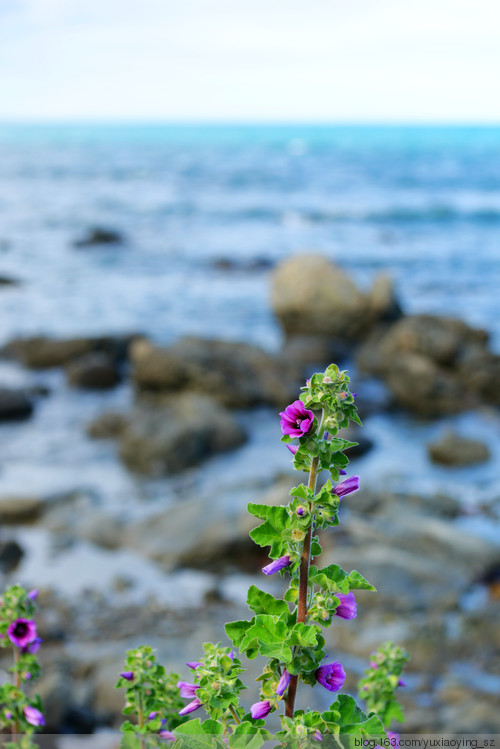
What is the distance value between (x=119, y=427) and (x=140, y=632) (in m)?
5.12

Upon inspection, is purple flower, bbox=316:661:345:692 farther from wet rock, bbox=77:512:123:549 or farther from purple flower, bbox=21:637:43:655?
wet rock, bbox=77:512:123:549

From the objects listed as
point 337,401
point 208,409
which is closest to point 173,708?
point 337,401

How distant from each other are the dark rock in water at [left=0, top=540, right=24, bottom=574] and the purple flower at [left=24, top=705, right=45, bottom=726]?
6.18 m

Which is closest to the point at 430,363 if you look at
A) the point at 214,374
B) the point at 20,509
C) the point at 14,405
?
the point at 214,374

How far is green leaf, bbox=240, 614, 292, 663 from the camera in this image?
4.11 ft

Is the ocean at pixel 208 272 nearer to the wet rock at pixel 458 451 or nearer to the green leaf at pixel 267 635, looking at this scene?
the wet rock at pixel 458 451

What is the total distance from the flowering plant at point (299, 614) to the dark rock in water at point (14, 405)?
1152 cm

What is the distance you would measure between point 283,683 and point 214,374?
37.0 ft

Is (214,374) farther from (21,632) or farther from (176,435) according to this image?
(21,632)

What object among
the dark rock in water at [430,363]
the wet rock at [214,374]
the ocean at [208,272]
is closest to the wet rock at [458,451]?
the ocean at [208,272]

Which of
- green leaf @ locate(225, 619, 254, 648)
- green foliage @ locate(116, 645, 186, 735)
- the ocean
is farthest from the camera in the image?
the ocean

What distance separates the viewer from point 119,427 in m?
11.5

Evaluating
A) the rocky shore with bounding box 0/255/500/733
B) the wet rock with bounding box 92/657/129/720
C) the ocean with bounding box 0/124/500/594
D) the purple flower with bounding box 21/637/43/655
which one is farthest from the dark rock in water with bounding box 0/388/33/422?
the purple flower with bounding box 21/637/43/655

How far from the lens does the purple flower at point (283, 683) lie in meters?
1.28
